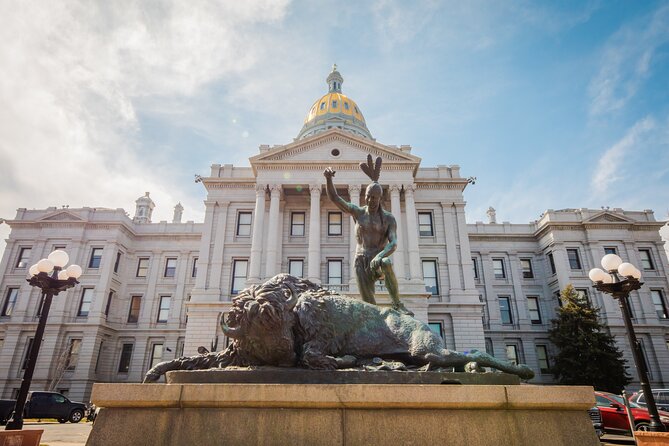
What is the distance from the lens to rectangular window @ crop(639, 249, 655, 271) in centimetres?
3519

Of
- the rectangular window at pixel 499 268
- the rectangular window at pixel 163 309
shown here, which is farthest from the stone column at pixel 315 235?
the rectangular window at pixel 499 268

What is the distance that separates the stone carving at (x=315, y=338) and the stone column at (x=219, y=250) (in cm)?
2523

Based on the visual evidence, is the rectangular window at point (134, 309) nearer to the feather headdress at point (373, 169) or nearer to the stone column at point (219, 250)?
the stone column at point (219, 250)

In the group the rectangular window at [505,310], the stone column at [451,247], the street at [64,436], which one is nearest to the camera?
the street at [64,436]

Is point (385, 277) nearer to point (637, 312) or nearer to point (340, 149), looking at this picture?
point (340, 149)

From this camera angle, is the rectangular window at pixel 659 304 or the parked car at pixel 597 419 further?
the rectangular window at pixel 659 304

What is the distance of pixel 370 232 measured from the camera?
6.01 m

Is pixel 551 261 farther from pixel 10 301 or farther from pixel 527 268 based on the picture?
pixel 10 301

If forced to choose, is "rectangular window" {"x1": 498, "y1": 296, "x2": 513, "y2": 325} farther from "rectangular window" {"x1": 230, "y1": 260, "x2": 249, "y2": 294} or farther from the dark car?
the dark car

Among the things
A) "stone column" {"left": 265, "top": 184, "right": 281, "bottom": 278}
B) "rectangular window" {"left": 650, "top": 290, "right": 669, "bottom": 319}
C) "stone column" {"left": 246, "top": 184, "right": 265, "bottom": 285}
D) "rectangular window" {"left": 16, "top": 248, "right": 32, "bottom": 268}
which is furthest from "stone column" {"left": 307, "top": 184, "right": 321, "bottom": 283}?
"rectangular window" {"left": 650, "top": 290, "right": 669, "bottom": 319}

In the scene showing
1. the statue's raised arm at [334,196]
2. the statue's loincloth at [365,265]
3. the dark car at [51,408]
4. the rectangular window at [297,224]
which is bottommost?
the dark car at [51,408]

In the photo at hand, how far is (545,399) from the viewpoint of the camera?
3.32m

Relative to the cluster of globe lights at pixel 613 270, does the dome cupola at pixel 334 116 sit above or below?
above

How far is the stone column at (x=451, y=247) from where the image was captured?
94.6 feet
